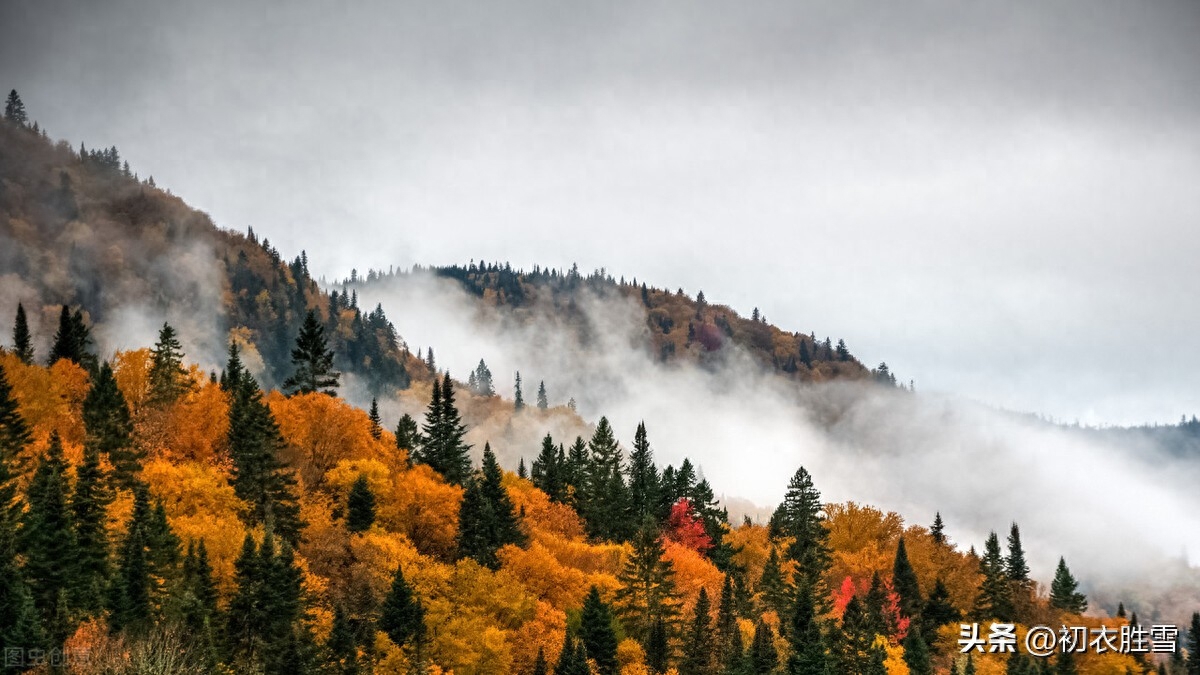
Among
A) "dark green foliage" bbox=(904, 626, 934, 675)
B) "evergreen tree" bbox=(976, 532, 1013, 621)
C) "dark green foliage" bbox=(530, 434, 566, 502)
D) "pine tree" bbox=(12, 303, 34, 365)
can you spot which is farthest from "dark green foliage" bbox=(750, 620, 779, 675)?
"pine tree" bbox=(12, 303, 34, 365)

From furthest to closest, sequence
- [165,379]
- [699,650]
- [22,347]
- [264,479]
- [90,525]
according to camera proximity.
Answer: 1. [22,347]
2. [165,379]
3. [264,479]
4. [699,650]
5. [90,525]

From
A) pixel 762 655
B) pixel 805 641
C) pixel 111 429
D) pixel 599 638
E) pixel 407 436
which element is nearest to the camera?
pixel 762 655

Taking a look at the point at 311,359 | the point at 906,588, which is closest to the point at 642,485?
the point at 906,588

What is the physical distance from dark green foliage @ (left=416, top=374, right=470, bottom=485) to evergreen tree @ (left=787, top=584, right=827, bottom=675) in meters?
40.9

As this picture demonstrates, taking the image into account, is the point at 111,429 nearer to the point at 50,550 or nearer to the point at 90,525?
the point at 90,525

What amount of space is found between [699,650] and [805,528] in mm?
51681

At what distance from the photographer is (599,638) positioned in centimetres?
8138

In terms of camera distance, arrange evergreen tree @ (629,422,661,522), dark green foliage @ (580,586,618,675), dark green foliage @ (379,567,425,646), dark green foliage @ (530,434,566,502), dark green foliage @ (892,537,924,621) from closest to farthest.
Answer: dark green foliage @ (379,567,425,646) < dark green foliage @ (580,586,618,675) < dark green foliage @ (892,537,924,621) < dark green foliage @ (530,434,566,502) < evergreen tree @ (629,422,661,522)

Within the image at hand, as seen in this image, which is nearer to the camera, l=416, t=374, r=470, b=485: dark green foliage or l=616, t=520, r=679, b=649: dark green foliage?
l=616, t=520, r=679, b=649: dark green foliage

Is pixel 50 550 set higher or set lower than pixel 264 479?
lower

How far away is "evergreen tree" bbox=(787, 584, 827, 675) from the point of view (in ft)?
263

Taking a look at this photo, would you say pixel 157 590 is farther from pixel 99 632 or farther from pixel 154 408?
pixel 154 408

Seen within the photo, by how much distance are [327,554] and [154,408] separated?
2940 centimetres

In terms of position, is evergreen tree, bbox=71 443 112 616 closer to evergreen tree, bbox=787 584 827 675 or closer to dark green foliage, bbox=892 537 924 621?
evergreen tree, bbox=787 584 827 675
